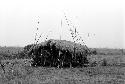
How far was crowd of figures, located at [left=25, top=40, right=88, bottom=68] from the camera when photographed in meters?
11.7

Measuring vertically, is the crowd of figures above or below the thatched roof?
below

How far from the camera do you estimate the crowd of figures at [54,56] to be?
11664 millimetres

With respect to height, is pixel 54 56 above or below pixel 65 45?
below

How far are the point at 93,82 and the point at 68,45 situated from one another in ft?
13.9

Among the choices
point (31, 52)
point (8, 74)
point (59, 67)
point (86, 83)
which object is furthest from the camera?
point (31, 52)

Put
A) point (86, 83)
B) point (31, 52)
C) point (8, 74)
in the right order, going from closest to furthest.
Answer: point (86, 83) < point (8, 74) < point (31, 52)

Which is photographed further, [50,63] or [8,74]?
[50,63]

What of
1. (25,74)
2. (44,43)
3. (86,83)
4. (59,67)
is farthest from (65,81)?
(44,43)

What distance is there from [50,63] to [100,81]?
405 centimetres

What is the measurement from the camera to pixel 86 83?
25.0 ft

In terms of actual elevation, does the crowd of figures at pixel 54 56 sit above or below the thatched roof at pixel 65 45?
below

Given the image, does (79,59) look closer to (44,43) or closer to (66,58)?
(66,58)

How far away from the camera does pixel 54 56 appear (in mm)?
11812

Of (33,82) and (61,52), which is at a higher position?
(61,52)
